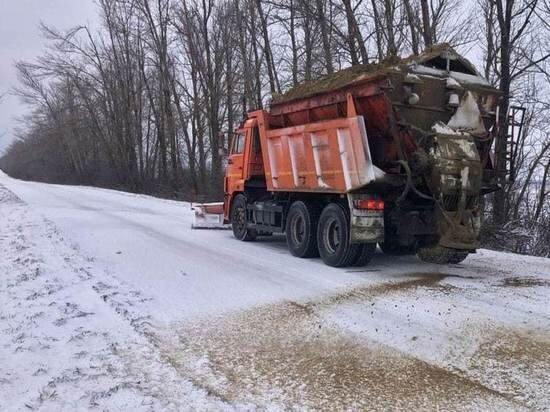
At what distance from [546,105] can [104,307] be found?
18.7 meters

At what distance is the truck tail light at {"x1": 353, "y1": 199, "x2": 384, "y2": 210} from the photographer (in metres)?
8.02

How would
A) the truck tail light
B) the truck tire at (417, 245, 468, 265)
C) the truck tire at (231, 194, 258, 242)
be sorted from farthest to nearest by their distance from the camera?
the truck tire at (231, 194, 258, 242), the truck tire at (417, 245, 468, 265), the truck tail light

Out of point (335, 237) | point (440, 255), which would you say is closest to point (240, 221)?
point (335, 237)

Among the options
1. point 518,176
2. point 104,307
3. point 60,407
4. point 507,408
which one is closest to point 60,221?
point 104,307

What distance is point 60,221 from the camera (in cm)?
1388

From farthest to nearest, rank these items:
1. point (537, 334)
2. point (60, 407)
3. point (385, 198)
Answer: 1. point (385, 198)
2. point (537, 334)
3. point (60, 407)

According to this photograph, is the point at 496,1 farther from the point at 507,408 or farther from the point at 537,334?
the point at 507,408

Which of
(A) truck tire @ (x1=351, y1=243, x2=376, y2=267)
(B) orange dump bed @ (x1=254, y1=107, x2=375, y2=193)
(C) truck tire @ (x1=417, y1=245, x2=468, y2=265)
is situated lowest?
(C) truck tire @ (x1=417, y1=245, x2=468, y2=265)

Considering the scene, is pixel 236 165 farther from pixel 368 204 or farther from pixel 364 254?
pixel 368 204

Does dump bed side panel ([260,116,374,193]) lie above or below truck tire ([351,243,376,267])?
above

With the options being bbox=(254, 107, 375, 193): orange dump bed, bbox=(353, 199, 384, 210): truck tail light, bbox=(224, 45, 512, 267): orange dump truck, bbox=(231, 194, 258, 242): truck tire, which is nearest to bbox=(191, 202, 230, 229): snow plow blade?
bbox=(231, 194, 258, 242): truck tire

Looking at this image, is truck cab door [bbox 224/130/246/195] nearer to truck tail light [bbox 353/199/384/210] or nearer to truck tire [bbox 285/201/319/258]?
truck tire [bbox 285/201/319/258]

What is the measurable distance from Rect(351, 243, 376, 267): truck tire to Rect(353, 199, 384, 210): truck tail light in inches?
25.9

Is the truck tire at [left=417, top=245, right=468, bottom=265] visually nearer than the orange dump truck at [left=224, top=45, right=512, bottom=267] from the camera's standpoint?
No
